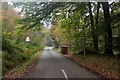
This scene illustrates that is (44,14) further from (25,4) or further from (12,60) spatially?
(12,60)

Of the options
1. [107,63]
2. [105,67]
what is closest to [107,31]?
[107,63]

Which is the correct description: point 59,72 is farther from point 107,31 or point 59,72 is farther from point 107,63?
point 107,31

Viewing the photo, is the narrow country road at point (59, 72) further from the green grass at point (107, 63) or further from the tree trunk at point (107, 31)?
the tree trunk at point (107, 31)

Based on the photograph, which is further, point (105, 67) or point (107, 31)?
point (107, 31)

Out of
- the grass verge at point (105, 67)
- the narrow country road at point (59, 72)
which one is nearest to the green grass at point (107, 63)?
the grass verge at point (105, 67)

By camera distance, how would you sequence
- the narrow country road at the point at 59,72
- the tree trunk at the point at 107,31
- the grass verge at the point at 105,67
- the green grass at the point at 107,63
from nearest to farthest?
the grass verge at the point at 105,67, the narrow country road at the point at 59,72, the green grass at the point at 107,63, the tree trunk at the point at 107,31

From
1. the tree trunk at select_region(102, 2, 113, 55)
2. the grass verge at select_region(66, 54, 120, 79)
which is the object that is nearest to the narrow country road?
the grass verge at select_region(66, 54, 120, 79)

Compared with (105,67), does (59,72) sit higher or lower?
lower

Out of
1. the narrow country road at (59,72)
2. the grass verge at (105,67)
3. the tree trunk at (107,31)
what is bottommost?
the narrow country road at (59,72)

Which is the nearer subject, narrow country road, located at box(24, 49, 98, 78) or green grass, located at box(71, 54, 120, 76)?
narrow country road, located at box(24, 49, 98, 78)

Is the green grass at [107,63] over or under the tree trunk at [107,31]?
under

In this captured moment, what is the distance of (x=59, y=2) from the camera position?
30.0 m

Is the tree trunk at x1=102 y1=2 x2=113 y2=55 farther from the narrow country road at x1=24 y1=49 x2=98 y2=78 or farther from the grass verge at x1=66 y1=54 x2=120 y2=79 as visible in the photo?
the narrow country road at x1=24 y1=49 x2=98 y2=78

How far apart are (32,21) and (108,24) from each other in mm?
9309
